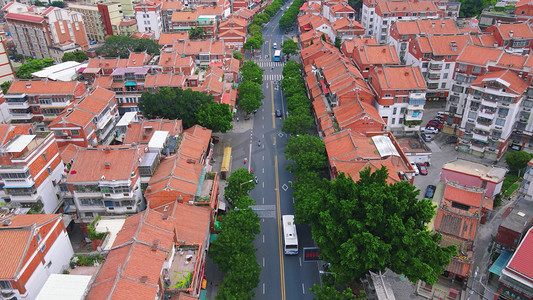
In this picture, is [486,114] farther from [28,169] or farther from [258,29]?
[258,29]

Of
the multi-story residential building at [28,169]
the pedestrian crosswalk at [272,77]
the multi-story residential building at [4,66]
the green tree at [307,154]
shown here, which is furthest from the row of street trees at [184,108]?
the multi-story residential building at [4,66]

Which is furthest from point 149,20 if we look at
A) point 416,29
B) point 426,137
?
point 426,137

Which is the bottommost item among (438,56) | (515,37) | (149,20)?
(438,56)

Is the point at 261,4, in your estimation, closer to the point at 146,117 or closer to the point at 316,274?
the point at 146,117

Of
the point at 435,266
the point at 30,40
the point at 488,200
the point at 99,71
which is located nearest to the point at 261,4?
the point at 30,40

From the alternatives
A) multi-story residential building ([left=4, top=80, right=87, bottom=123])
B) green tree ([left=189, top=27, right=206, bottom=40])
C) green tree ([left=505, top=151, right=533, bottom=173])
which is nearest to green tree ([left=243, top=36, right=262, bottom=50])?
green tree ([left=189, top=27, right=206, bottom=40])

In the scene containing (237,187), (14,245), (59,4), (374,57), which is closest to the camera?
(14,245)
